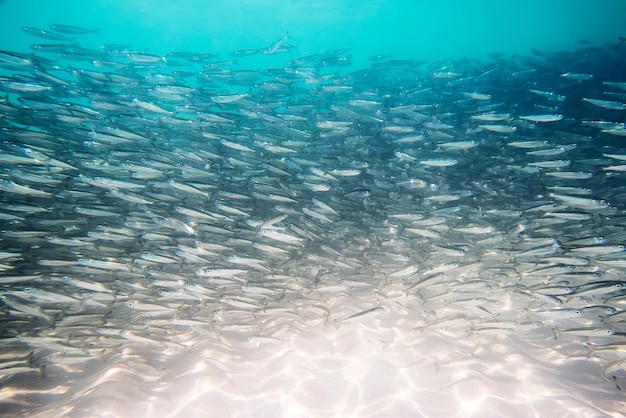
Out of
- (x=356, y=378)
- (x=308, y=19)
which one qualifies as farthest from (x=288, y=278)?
(x=308, y=19)

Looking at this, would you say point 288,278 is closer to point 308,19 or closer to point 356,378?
point 356,378

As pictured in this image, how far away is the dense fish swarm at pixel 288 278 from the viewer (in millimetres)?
4922

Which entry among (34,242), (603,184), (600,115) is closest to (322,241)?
(34,242)

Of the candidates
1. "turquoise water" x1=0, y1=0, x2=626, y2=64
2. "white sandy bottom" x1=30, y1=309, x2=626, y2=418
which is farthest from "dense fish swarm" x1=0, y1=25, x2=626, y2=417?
"turquoise water" x1=0, y1=0, x2=626, y2=64

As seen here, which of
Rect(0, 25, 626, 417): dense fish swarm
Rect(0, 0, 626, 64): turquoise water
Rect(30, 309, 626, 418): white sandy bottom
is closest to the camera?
Rect(30, 309, 626, 418): white sandy bottom

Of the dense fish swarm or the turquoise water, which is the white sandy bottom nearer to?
the dense fish swarm

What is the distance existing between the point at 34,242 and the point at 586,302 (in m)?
9.21

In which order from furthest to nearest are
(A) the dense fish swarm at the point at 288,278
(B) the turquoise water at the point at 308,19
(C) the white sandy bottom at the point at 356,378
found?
(B) the turquoise water at the point at 308,19
(A) the dense fish swarm at the point at 288,278
(C) the white sandy bottom at the point at 356,378

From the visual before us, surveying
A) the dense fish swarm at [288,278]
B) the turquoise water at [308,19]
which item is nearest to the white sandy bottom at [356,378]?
the dense fish swarm at [288,278]

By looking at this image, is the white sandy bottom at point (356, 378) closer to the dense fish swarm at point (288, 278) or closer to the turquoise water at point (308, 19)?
the dense fish swarm at point (288, 278)

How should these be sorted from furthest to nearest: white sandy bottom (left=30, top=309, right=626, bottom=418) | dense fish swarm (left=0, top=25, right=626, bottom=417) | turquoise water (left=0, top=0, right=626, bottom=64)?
turquoise water (left=0, top=0, right=626, bottom=64) → dense fish swarm (left=0, top=25, right=626, bottom=417) → white sandy bottom (left=30, top=309, right=626, bottom=418)

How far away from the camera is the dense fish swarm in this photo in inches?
194

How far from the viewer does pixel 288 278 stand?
252 inches

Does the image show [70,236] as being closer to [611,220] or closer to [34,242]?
[34,242]
